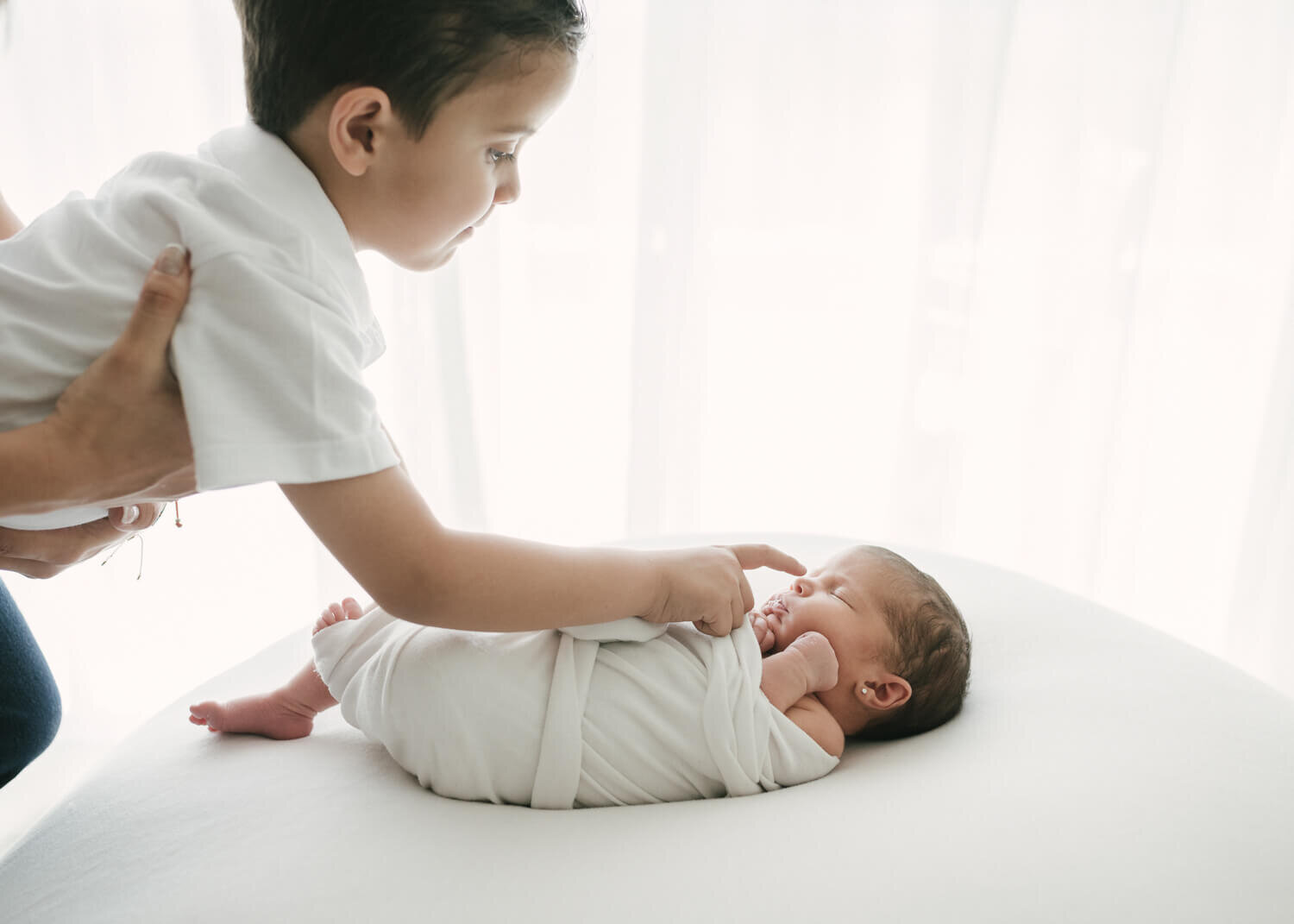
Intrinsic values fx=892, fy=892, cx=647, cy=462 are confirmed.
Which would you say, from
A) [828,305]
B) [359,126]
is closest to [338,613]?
[359,126]

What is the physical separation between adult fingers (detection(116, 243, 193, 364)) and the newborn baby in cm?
36

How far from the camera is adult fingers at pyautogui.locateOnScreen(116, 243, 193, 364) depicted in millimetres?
667

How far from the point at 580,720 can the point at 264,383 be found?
40 cm

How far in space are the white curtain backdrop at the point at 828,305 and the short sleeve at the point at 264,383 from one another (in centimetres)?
116

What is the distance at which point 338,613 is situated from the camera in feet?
3.20

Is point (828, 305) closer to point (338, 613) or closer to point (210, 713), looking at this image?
point (338, 613)

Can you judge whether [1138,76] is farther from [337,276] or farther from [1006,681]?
[337,276]

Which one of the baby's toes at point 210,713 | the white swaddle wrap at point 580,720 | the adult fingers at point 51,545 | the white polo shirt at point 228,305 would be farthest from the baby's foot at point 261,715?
the white polo shirt at point 228,305

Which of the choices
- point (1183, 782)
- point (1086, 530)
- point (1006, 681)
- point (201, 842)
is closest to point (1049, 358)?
point (1086, 530)

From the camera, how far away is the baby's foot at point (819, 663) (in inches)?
37.2

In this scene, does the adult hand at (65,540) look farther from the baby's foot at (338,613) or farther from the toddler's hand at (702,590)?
the toddler's hand at (702,590)

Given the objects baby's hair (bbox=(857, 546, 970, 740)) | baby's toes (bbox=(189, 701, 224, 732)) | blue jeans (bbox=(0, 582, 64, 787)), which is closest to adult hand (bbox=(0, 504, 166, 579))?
blue jeans (bbox=(0, 582, 64, 787))

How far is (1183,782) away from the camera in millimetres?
689

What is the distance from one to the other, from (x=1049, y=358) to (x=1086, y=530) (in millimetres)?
386
